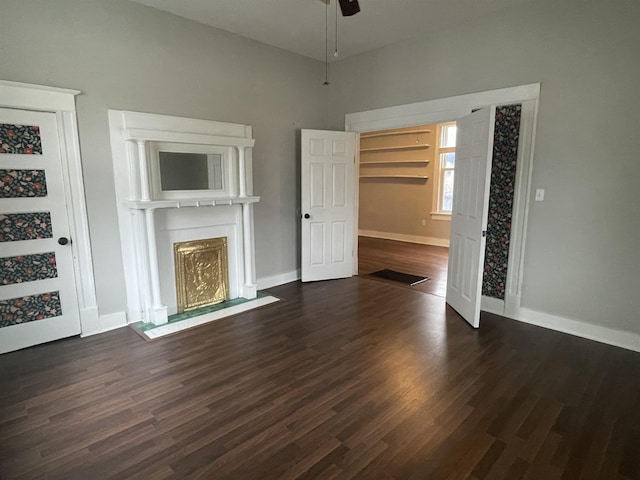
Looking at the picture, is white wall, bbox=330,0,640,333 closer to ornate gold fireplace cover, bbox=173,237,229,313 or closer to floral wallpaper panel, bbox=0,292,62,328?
ornate gold fireplace cover, bbox=173,237,229,313

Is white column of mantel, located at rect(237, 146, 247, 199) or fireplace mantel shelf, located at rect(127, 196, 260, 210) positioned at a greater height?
white column of mantel, located at rect(237, 146, 247, 199)

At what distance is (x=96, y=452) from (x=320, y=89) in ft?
15.4

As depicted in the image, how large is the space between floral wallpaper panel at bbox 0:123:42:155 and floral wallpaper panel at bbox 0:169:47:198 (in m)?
0.16

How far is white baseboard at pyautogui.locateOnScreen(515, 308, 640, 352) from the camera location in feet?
9.94

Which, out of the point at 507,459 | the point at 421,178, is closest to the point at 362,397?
the point at 507,459

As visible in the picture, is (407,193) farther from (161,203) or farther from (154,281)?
(154,281)

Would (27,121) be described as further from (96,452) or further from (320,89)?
(320,89)

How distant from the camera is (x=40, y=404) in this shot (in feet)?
7.50

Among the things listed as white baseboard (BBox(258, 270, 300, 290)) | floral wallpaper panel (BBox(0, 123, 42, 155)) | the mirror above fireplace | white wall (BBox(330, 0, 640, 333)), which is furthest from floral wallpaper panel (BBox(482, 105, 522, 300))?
floral wallpaper panel (BBox(0, 123, 42, 155))

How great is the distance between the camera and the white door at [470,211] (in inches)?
126

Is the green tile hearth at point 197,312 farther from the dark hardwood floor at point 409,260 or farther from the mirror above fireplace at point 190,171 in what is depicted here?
the dark hardwood floor at point 409,260

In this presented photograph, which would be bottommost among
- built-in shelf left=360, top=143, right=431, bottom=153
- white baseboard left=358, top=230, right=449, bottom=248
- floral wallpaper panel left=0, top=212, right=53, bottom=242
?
white baseboard left=358, top=230, right=449, bottom=248

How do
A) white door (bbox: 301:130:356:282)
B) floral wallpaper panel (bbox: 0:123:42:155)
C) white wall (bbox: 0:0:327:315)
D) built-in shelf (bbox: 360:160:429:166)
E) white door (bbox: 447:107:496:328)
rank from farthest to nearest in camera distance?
built-in shelf (bbox: 360:160:429:166) → white door (bbox: 301:130:356:282) → white door (bbox: 447:107:496:328) → white wall (bbox: 0:0:327:315) → floral wallpaper panel (bbox: 0:123:42:155)

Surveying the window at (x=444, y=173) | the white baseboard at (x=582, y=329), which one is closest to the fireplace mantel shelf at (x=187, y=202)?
the white baseboard at (x=582, y=329)
